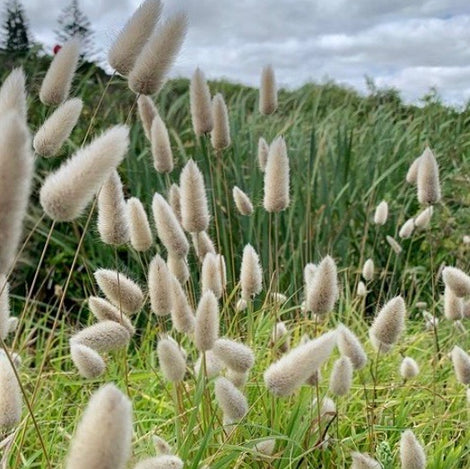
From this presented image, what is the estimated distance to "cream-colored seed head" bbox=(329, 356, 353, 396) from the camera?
197 centimetres

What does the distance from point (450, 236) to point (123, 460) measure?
5.47 m

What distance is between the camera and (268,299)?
13.7ft

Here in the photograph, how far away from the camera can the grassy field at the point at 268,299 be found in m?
2.29

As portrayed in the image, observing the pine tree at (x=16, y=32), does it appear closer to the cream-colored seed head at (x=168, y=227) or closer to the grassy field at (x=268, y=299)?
the grassy field at (x=268, y=299)

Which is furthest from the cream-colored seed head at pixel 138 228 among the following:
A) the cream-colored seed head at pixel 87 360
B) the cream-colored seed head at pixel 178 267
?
the cream-colored seed head at pixel 87 360

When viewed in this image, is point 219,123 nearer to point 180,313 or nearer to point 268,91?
point 268,91

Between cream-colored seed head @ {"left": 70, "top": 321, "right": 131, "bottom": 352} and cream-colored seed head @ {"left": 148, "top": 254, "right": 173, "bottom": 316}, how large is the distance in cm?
10

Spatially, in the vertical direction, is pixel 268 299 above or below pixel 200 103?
below

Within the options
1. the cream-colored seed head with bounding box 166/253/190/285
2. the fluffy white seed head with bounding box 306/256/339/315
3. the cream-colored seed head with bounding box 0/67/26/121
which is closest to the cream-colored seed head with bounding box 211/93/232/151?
the cream-colored seed head with bounding box 166/253/190/285

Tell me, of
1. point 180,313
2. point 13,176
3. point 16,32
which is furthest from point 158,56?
point 16,32

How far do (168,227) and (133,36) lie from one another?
519 mm

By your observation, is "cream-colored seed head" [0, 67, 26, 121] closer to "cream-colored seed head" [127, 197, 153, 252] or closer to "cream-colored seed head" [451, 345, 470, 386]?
"cream-colored seed head" [127, 197, 153, 252]

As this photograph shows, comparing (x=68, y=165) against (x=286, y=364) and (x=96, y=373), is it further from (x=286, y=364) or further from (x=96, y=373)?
(x=96, y=373)

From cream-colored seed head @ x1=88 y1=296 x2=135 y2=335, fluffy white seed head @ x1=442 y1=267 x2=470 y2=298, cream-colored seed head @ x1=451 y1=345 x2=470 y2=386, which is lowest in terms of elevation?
cream-colored seed head @ x1=451 y1=345 x2=470 y2=386
